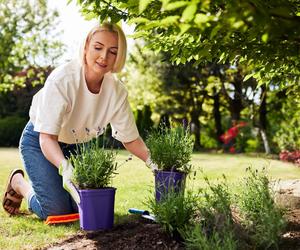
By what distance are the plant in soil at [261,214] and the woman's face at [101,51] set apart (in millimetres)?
1127

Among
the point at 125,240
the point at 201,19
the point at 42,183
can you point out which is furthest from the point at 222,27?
the point at 42,183

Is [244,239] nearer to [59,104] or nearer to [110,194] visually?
[110,194]

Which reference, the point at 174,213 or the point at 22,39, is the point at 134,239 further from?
the point at 22,39

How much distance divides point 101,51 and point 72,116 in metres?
0.51

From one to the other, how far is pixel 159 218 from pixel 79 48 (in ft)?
4.13

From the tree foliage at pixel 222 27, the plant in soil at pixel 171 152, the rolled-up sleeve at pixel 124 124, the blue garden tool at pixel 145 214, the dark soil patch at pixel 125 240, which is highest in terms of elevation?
the tree foliage at pixel 222 27

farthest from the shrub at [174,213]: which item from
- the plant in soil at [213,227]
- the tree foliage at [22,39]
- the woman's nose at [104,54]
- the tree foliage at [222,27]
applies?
the tree foliage at [22,39]

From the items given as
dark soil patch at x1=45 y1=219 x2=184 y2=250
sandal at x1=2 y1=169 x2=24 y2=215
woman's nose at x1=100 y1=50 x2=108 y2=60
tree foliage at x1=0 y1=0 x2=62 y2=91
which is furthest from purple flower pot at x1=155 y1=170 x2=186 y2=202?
tree foliage at x1=0 y1=0 x2=62 y2=91

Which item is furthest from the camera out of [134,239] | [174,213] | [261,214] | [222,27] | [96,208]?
[96,208]

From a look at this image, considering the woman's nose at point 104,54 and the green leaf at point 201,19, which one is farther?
the woman's nose at point 104,54

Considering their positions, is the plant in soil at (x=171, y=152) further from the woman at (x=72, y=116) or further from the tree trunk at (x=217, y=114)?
the tree trunk at (x=217, y=114)

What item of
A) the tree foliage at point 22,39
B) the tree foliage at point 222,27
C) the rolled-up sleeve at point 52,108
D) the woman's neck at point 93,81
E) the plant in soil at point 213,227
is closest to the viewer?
the tree foliage at point 222,27

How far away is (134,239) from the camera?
8.14ft

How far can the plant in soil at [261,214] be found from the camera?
6.87ft
